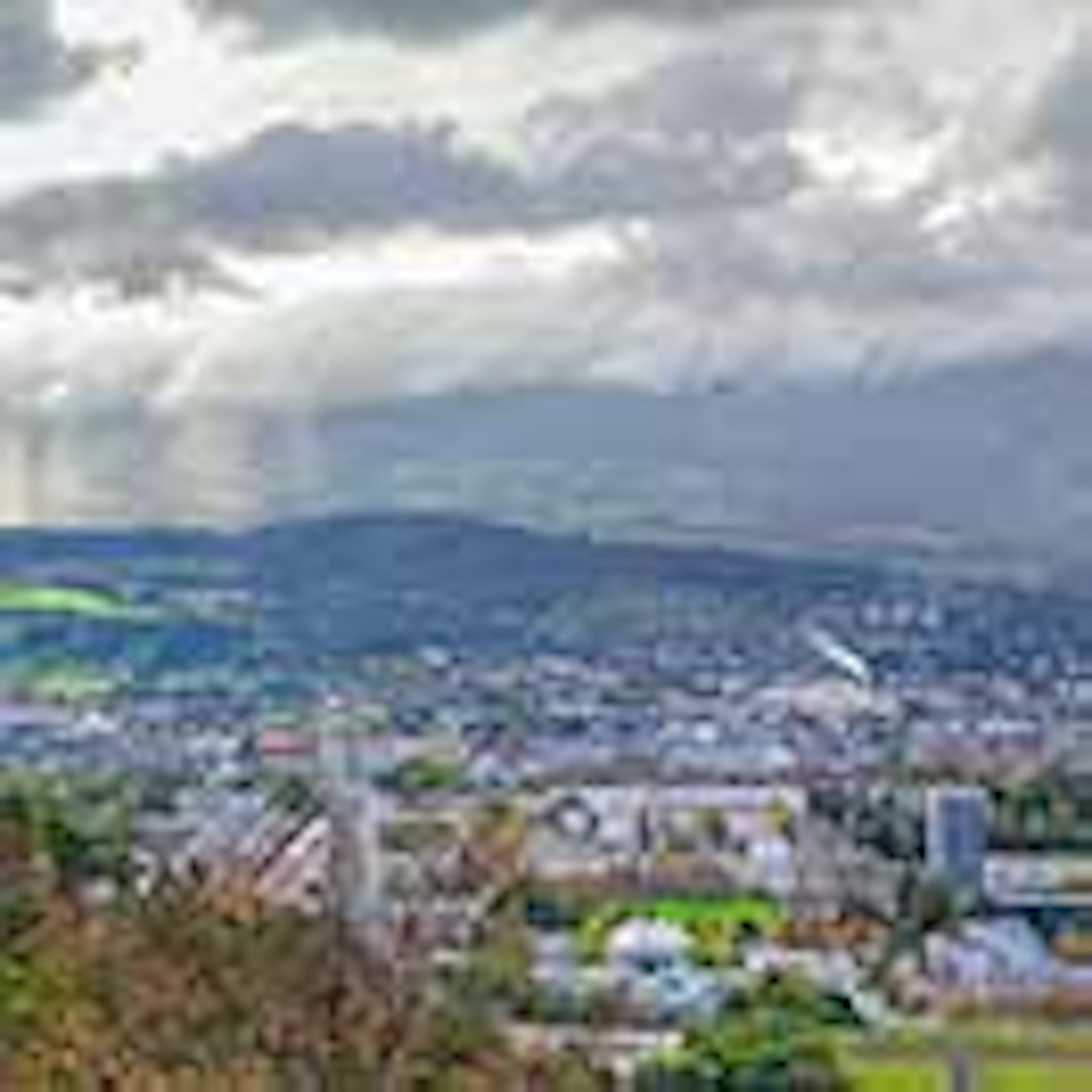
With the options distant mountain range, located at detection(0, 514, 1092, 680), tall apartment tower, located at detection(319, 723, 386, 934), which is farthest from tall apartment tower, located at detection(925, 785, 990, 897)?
distant mountain range, located at detection(0, 514, 1092, 680)

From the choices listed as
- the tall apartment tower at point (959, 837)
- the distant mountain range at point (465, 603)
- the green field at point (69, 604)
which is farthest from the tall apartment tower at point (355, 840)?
the green field at point (69, 604)

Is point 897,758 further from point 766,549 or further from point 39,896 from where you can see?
point 766,549

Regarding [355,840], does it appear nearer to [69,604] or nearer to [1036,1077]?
[1036,1077]

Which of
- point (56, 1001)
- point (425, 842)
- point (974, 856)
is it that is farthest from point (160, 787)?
point (56, 1001)

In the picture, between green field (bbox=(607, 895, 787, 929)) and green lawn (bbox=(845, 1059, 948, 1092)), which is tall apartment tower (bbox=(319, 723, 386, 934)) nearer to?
green field (bbox=(607, 895, 787, 929))

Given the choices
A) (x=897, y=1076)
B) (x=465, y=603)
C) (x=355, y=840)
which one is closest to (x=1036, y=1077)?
(x=897, y=1076)
